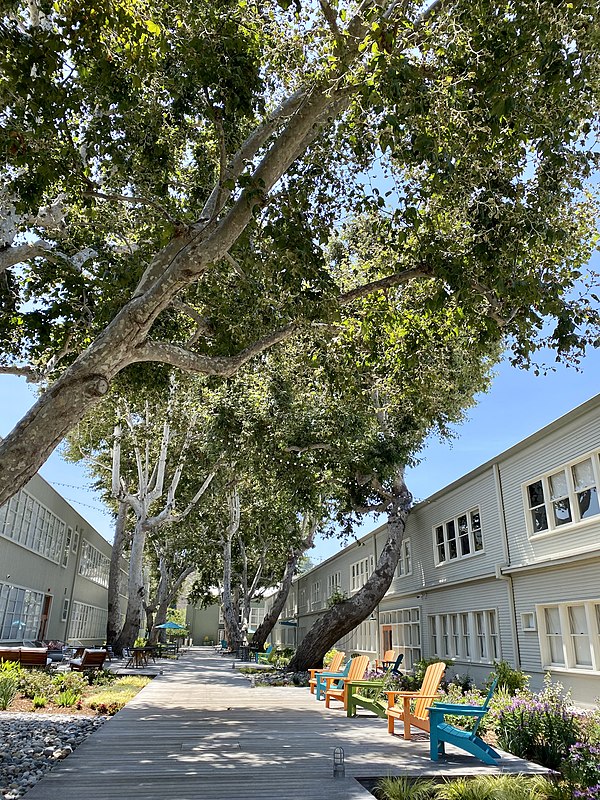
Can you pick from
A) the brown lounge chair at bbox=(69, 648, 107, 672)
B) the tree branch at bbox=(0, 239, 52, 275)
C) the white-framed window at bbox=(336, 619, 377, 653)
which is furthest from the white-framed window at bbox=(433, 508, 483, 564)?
the tree branch at bbox=(0, 239, 52, 275)

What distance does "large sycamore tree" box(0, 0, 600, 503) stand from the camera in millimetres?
7141

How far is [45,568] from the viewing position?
26562mm

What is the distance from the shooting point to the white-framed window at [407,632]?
Result: 23.1 metres

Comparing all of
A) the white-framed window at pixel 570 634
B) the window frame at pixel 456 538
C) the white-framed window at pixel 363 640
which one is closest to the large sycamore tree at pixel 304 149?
the white-framed window at pixel 570 634

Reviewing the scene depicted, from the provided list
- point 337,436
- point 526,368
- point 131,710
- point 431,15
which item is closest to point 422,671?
point 337,436

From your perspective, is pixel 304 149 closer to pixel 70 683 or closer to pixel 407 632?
pixel 70 683

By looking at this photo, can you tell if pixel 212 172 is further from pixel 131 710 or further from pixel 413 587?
pixel 413 587

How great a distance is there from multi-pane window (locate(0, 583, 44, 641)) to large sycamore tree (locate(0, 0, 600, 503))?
46.4 feet

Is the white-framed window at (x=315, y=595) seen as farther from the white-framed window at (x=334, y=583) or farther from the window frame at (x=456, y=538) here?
the window frame at (x=456, y=538)

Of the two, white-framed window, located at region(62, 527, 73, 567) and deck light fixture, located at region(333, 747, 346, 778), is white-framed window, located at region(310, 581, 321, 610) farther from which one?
deck light fixture, located at region(333, 747, 346, 778)

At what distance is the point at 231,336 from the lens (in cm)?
1160

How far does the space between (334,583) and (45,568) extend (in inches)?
672

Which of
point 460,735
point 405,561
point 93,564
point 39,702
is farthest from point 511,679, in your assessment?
point 93,564

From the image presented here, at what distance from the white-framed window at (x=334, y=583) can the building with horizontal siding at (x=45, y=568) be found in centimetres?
1416
